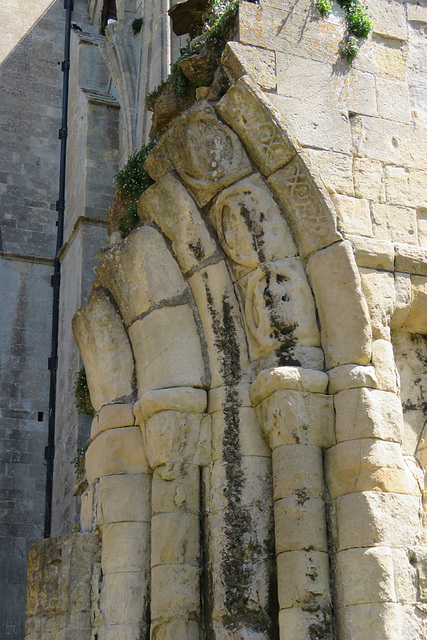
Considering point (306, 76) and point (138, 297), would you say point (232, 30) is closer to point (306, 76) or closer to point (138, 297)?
point (306, 76)

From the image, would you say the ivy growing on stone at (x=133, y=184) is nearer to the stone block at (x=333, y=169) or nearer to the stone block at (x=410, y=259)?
the stone block at (x=333, y=169)

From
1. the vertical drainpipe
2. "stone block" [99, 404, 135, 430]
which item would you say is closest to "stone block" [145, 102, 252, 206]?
"stone block" [99, 404, 135, 430]

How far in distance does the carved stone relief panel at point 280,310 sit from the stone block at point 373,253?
1.42 ft

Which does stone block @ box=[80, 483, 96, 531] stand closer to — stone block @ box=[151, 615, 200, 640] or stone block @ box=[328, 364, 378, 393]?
stone block @ box=[151, 615, 200, 640]

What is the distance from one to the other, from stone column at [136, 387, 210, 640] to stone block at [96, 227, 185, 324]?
2.65ft

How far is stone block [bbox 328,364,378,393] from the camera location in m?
6.72

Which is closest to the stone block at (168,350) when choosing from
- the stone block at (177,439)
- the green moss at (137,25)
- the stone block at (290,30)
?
the stone block at (177,439)

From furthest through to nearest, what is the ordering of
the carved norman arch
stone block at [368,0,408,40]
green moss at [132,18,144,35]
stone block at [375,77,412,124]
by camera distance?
green moss at [132,18,144,35]
stone block at [368,0,408,40]
stone block at [375,77,412,124]
the carved norman arch

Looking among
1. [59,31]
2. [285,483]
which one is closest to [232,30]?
[285,483]

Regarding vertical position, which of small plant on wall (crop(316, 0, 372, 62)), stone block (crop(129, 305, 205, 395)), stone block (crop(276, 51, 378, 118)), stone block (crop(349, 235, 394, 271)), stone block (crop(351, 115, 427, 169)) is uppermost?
small plant on wall (crop(316, 0, 372, 62))

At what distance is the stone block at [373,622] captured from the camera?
6.08 metres

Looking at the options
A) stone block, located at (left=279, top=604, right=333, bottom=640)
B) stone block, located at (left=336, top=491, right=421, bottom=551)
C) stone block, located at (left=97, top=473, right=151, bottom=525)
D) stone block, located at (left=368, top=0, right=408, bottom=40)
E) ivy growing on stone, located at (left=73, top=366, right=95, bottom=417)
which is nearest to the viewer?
stone block, located at (left=279, top=604, right=333, bottom=640)

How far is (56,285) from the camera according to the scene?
Answer: 14680 millimetres

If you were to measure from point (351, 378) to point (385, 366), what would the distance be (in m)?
0.33
